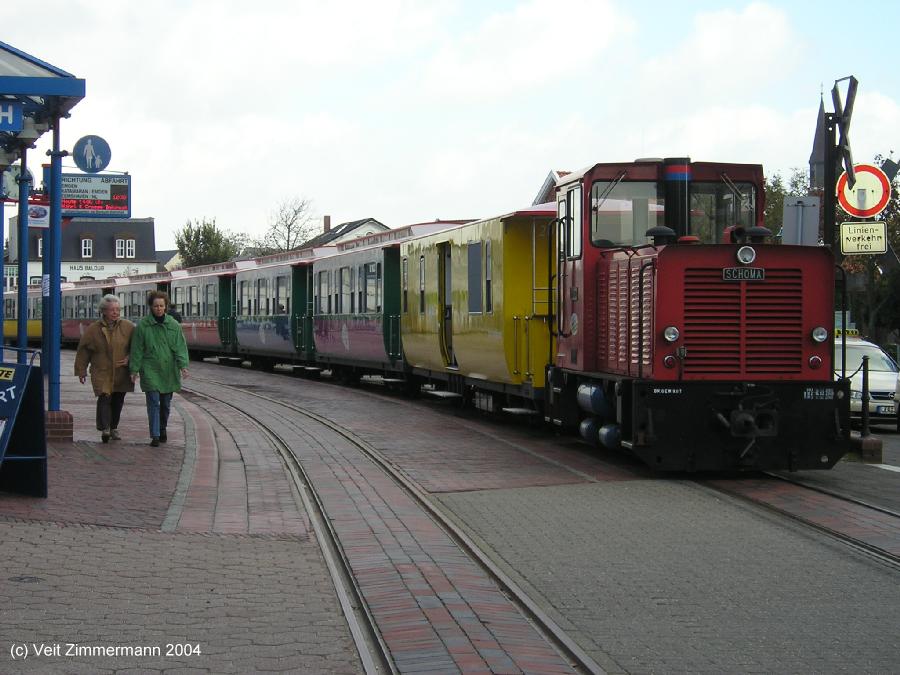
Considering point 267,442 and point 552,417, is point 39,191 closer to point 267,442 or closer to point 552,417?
point 267,442

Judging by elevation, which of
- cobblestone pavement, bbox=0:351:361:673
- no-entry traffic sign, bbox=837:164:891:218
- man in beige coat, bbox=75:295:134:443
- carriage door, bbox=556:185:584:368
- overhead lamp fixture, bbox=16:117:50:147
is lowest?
cobblestone pavement, bbox=0:351:361:673

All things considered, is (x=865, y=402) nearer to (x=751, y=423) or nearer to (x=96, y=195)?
(x=751, y=423)

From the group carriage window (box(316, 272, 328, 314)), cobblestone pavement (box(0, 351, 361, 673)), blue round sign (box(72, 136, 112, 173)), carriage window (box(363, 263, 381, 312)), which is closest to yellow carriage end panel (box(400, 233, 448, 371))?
carriage window (box(363, 263, 381, 312))

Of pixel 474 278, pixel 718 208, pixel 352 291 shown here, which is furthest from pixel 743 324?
pixel 352 291

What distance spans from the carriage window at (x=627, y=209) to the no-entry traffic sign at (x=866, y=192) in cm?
351

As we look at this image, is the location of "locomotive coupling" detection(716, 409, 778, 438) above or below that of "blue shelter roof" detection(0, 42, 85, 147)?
below

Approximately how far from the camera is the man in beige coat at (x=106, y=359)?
13078 mm

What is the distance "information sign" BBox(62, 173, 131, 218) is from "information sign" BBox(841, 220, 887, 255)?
45.8 ft

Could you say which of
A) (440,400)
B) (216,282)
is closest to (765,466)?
(440,400)

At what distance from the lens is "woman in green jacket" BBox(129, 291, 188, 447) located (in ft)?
43.2

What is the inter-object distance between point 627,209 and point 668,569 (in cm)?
594

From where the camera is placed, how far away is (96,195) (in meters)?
Answer: 22.8

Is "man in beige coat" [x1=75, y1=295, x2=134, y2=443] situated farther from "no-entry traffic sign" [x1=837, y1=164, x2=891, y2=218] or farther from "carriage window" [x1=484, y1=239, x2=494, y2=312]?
"no-entry traffic sign" [x1=837, y1=164, x2=891, y2=218]

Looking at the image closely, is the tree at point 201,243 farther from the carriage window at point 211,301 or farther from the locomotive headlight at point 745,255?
the locomotive headlight at point 745,255
